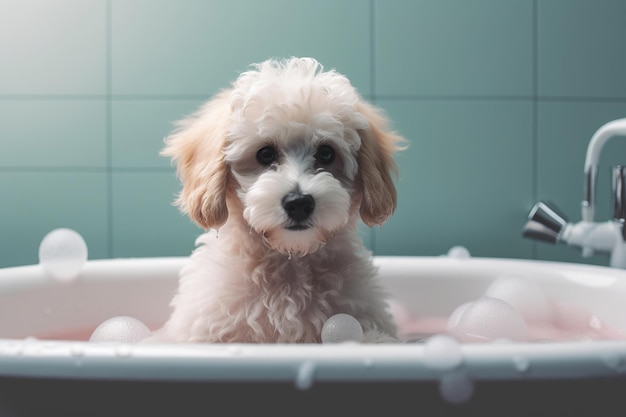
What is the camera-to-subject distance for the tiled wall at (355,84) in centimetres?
311

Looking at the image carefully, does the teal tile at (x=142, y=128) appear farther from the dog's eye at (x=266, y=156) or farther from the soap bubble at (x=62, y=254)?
the dog's eye at (x=266, y=156)

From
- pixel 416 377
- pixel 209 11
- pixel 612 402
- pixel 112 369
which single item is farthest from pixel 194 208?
pixel 209 11

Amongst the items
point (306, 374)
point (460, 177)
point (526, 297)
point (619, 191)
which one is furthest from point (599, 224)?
point (306, 374)

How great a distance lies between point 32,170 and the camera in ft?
10.4

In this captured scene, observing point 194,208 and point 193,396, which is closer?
point 193,396

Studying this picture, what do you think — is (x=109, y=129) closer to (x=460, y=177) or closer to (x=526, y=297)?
(x=460, y=177)

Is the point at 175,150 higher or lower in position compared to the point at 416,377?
higher

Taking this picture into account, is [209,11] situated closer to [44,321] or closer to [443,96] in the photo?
[443,96]

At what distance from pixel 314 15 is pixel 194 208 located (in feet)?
5.68

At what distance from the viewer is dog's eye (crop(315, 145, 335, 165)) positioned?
1.65m

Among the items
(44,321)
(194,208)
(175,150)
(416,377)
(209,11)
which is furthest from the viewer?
(209,11)

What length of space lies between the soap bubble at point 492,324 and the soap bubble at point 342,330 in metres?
0.41

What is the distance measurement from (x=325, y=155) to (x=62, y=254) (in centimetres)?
116

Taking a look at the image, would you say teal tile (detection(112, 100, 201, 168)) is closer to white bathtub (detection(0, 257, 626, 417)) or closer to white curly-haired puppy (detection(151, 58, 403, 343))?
white curly-haired puppy (detection(151, 58, 403, 343))
